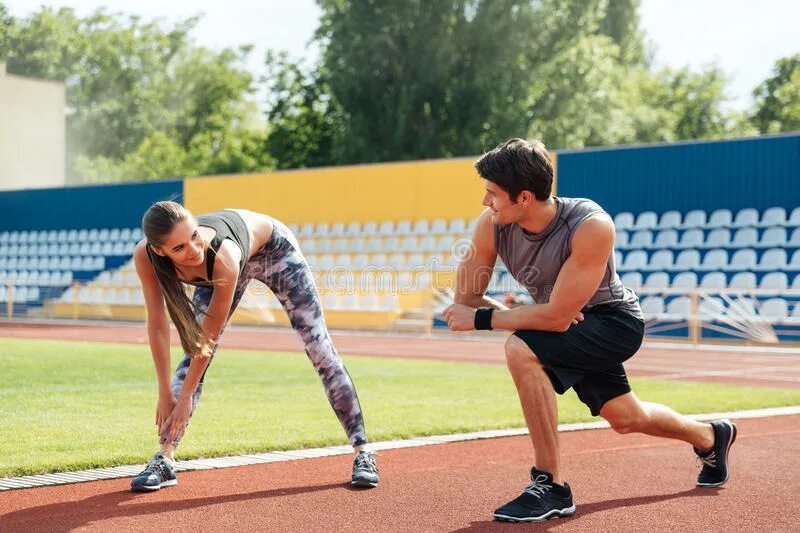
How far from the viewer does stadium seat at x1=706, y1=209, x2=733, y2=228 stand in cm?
2248

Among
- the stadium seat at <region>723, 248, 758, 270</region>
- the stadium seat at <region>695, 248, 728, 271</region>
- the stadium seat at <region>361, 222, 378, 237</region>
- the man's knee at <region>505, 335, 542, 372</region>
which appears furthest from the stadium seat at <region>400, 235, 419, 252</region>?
the man's knee at <region>505, 335, 542, 372</region>

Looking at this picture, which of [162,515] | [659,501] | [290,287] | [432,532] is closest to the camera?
[432,532]

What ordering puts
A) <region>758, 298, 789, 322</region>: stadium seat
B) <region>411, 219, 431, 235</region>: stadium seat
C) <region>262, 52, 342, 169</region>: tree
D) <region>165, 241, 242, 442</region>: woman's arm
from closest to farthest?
<region>165, 241, 242, 442</region>: woman's arm
<region>758, 298, 789, 322</region>: stadium seat
<region>411, 219, 431, 235</region>: stadium seat
<region>262, 52, 342, 169</region>: tree

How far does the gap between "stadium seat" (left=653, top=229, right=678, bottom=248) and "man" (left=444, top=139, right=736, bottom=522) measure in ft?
59.4

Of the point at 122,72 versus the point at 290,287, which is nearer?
the point at 290,287

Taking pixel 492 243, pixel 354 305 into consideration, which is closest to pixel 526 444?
pixel 492 243

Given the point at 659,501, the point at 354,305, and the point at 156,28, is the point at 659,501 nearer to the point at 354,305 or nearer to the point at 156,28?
the point at 354,305

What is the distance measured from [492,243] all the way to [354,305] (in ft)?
69.1

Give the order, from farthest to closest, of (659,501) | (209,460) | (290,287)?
(209,460) < (290,287) < (659,501)

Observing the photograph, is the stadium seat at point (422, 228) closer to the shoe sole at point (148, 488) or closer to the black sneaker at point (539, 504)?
the shoe sole at point (148, 488)

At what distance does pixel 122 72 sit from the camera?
66.9m

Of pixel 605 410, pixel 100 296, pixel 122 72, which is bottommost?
pixel 100 296

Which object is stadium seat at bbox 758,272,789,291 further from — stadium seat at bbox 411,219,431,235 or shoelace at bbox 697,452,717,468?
shoelace at bbox 697,452,717,468

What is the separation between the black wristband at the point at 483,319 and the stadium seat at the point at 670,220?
18890mm
